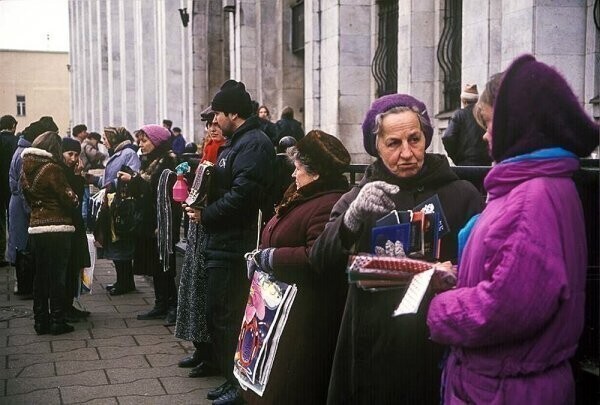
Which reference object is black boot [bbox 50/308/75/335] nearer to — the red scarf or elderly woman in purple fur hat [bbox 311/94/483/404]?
the red scarf

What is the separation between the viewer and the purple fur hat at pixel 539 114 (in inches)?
92.1

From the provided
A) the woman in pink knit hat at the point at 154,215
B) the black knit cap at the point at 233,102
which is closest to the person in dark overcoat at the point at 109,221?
the woman in pink knit hat at the point at 154,215

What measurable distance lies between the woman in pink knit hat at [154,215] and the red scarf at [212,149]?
6.17 ft

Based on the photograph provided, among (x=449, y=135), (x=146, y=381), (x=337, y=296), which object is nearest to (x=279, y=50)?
(x=449, y=135)

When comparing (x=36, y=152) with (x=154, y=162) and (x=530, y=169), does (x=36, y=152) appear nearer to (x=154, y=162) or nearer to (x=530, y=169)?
(x=154, y=162)

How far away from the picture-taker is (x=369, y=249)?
3121mm

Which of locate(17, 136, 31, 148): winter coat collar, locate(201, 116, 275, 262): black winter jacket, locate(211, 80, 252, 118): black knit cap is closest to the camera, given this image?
locate(201, 116, 275, 262): black winter jacket

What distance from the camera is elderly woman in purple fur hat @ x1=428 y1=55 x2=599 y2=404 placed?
228 centimetres

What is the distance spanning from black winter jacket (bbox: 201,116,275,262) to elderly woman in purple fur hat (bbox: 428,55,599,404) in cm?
281

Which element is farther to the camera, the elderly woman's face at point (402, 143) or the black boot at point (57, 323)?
the black boot at point (57, 323)

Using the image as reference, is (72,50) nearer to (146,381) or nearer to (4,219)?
(4,219)

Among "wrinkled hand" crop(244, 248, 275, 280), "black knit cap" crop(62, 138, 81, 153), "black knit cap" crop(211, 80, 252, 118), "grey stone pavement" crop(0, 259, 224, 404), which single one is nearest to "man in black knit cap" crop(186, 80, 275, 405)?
"black knit cap" crop(211, 80, 252, 118)

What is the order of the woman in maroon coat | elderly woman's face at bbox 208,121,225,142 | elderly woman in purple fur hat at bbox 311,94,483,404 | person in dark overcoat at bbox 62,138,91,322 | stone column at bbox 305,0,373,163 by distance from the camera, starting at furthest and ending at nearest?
stone column at bbox 305,0,373,163 < person in dark overcoat at bbox 62,138,91,322 < elderly woman's face at bbox 208,121,225,142 < the woman in maroon coat < elderly woman in purple fur hat at bbox 311,94,483,404

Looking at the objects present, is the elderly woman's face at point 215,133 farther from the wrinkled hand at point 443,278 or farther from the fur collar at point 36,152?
the wrinkled hand at point 443,278
